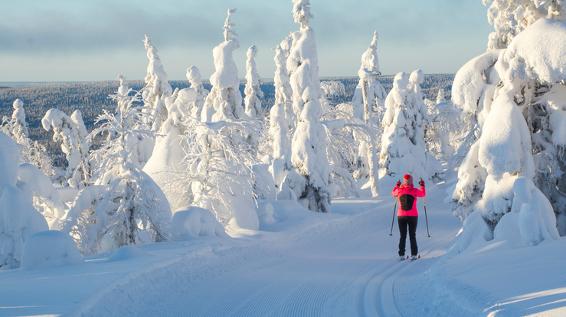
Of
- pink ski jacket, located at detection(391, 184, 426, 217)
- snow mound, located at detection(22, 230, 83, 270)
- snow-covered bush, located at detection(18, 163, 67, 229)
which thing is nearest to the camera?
snow mound, located at detection(22, 230, 83, 270)

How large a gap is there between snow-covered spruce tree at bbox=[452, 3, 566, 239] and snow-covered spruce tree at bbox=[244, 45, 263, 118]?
27322 mm

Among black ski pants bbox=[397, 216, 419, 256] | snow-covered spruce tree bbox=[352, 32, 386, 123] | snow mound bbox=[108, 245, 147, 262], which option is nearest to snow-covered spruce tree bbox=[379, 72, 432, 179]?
snow-covered spruce tree bbox=[352, 32, 386, 123]

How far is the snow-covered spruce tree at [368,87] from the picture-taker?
2012 inches

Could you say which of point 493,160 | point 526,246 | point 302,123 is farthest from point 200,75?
point 526,246

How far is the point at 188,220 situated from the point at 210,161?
424cm

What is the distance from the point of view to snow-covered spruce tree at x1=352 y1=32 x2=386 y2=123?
51.1 metres

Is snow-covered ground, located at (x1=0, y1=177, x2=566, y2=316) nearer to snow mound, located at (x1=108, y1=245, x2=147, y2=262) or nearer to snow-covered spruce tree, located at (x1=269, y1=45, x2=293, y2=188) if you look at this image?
snow mound, located at (x1=108, y1=245, x2=147, y2=262)

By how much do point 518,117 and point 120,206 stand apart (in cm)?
1089

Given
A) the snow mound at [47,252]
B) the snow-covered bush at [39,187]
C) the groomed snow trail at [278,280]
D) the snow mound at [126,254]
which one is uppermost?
the snow-covered bush at [39,187]

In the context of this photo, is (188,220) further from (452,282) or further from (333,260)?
(452,282)

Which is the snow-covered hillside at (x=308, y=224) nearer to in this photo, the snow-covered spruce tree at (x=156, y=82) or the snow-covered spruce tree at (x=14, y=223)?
the snow-covered spruce tree at (x=14, y=223)

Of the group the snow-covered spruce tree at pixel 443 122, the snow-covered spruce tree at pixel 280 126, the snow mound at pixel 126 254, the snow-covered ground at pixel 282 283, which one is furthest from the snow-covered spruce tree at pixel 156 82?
the snow mound at pixel 126 254

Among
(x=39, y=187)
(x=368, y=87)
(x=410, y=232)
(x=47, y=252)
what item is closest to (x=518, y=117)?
(x=410, y=232)

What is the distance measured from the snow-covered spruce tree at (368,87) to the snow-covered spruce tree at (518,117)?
3582cm
